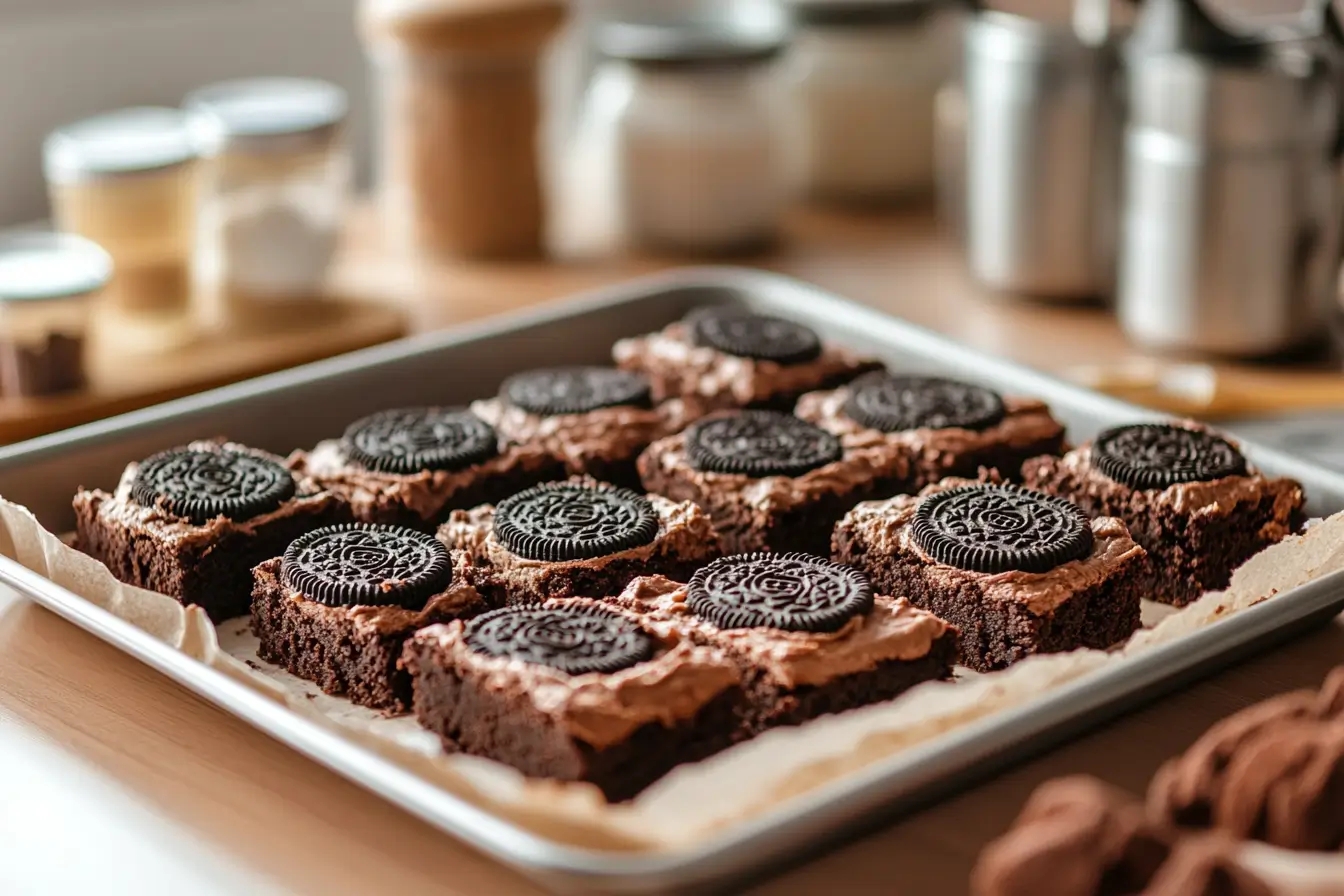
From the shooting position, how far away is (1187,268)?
7.38 feet

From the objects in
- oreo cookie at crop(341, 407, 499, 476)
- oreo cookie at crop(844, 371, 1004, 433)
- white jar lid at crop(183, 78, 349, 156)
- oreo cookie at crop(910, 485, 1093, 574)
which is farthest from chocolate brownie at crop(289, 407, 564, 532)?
white jar lid at crop(183, 78, 349, 156)

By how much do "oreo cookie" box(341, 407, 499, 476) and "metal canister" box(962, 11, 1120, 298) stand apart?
0.92 m

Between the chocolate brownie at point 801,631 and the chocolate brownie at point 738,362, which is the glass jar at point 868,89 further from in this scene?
the chocolate brownie at point 801,631

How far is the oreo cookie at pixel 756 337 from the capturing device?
2.12 meters

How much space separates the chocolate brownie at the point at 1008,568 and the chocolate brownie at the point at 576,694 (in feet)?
0.90

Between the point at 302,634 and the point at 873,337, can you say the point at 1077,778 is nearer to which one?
the point at 302,634

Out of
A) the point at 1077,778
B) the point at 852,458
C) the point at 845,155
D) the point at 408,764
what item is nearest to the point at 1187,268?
the point at 852,458

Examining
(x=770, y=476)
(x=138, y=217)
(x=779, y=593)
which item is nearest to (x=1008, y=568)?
(x=779, y=593)

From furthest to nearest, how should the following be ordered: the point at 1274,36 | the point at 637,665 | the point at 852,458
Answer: the point at 1274,36, the point at 852,458, the point at 637,665

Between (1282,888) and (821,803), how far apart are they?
285 millimetres

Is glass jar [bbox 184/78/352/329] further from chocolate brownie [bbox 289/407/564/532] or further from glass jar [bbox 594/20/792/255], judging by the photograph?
chocolate brownie [bbox 289/407/564/532]

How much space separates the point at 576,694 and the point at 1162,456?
750 millimetres

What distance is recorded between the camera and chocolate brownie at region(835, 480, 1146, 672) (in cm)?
154

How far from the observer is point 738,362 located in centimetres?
210
